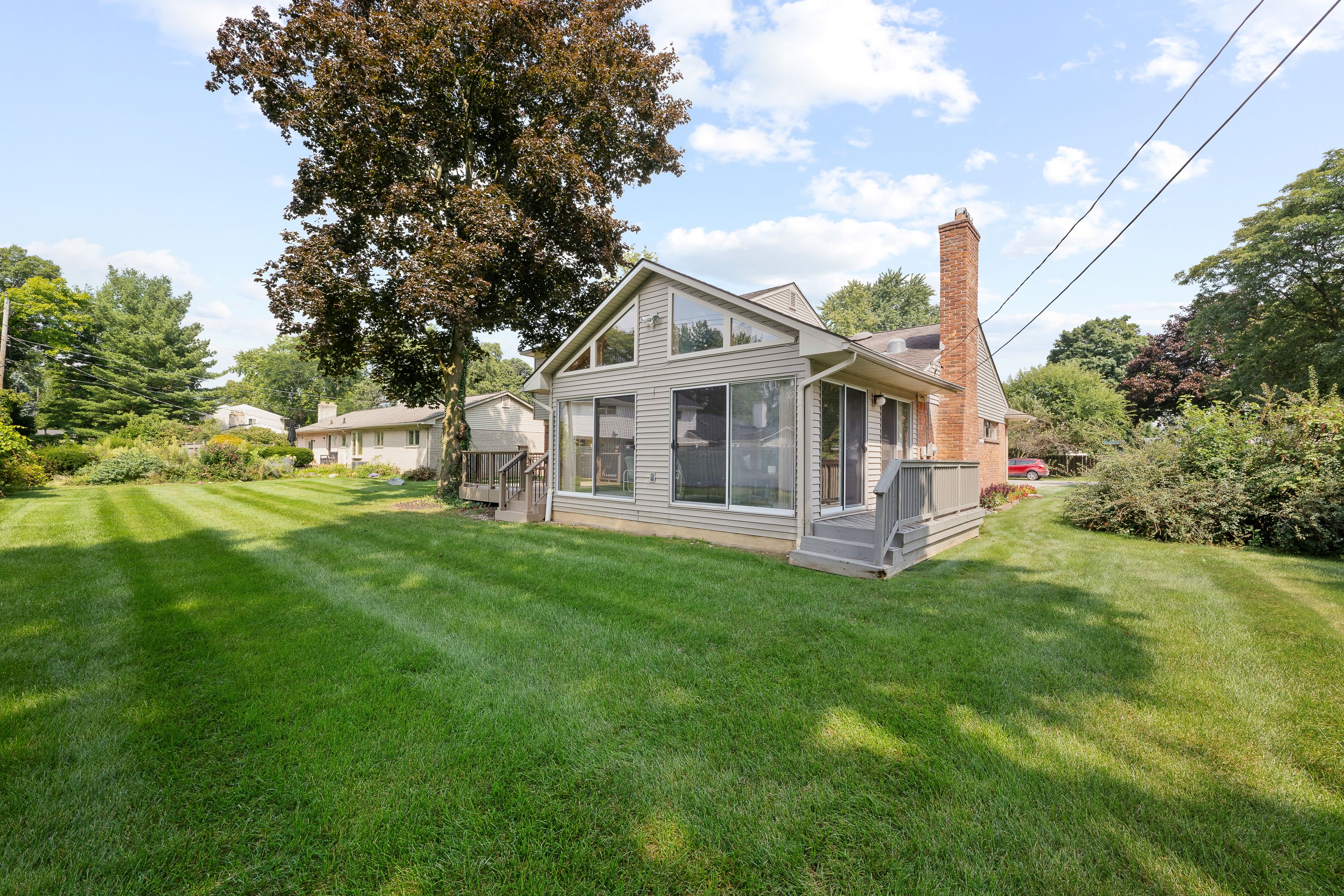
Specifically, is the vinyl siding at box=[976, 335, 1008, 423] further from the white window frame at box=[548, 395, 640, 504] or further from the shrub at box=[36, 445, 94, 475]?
the shrub at box=[36, 445, 94, 475]

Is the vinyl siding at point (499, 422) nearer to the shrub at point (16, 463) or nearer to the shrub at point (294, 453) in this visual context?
the shrub at point (294, 453)

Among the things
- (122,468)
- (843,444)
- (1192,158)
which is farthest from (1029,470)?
(122,468)

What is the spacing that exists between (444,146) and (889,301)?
40466 millimetres

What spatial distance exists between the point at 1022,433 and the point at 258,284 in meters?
31.2

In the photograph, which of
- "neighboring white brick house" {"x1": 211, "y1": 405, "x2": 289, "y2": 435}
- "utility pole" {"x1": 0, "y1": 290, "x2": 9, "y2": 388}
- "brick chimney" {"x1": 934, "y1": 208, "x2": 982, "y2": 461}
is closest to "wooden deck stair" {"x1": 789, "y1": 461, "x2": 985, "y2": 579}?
"brick chimney" {"x1": 934, "y1": 208, "x2": 982, "y2": 461}

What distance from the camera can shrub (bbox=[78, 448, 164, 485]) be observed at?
17.1 m

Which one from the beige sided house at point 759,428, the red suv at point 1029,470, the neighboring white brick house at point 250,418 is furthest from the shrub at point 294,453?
the red suv at point 1029,470

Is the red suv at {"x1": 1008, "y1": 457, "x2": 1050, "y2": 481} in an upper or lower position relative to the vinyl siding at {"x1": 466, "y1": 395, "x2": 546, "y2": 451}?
lower

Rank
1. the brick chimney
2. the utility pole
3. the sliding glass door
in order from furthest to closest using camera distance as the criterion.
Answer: the utility pole → the brick chimney → the sliding glass door

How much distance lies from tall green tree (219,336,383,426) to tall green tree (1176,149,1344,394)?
181ft

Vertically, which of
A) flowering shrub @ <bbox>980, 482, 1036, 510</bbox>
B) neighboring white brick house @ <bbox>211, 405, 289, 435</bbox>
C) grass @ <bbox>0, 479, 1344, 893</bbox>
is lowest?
grass @ <bbox>0, 479, 1344, 893</bbox>

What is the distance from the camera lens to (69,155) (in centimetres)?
1018

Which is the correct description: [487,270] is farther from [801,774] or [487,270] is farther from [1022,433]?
[1022,433]

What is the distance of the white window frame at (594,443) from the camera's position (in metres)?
9.09
